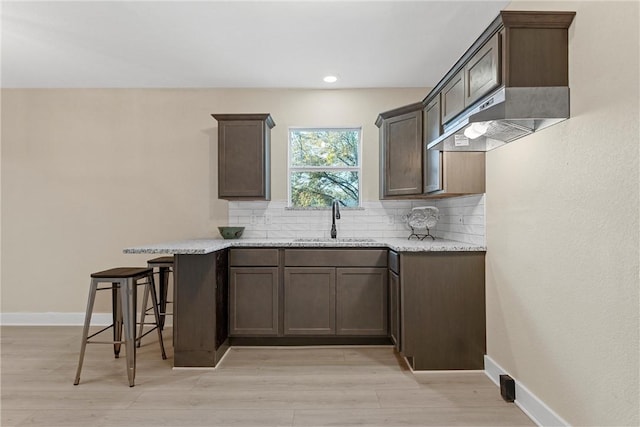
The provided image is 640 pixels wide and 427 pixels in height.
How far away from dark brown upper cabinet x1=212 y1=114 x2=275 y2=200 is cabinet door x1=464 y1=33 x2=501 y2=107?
2.00 m

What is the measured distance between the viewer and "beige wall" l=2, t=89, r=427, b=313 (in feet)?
13.1

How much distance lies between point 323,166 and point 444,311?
204cm

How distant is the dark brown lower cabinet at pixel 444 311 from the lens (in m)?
2.76

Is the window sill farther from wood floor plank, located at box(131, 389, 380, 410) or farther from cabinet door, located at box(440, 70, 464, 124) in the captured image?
wood floor plank, located at box(131, 389, 380, 410)

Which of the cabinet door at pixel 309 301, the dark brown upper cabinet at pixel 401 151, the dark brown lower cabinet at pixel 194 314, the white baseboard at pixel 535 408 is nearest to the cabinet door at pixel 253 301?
the cabinet door at pixel 309 301

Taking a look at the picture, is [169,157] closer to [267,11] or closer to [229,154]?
[229,154]

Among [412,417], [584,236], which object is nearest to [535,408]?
[412,417]

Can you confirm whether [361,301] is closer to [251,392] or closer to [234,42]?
[251,392]

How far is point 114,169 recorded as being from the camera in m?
4.03

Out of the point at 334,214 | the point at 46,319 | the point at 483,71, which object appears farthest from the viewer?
the point at 46,319

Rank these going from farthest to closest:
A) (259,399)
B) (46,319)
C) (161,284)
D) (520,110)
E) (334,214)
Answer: (46,319) → (334,214) → (161,284) → (259,399) → (520,110)

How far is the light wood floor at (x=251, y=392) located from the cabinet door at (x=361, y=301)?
0.68ft

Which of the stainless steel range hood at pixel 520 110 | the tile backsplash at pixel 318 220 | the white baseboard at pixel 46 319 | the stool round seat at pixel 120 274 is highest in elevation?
the stainless steel range hood at pixel 520 110

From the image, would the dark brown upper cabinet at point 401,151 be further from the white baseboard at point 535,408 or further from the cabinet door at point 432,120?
the white baseboard at point 535,408
